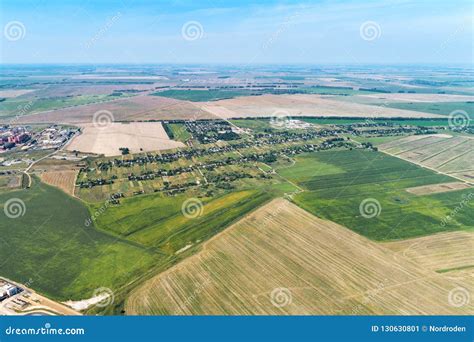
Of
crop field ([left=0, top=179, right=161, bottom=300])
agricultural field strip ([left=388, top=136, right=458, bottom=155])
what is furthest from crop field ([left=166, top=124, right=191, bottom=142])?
agricultural field strip ([left=388, top=136, right=458, bottom=155])

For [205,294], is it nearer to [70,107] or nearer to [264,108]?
[264,108]

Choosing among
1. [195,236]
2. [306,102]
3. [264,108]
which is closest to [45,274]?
[195,236]

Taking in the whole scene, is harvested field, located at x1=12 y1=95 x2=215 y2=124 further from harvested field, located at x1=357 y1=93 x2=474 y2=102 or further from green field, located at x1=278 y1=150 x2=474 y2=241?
harvested field, located at x1=357 y1=93 x2=474 y2=102

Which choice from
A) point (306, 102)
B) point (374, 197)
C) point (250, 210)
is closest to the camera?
point (250, 210)

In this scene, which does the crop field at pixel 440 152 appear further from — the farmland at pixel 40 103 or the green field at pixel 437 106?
the farmland at pixel 40 103

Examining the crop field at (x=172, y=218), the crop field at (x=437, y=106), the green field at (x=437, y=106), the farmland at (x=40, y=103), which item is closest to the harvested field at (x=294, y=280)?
the crop field at (x=172, y=218)

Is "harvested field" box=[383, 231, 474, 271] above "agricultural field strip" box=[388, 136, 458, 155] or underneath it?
above

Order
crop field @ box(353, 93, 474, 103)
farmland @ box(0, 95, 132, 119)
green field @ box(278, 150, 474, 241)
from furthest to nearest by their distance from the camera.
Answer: crop field @ box(353, 93, 474, 103), farmland @ box(0, 95, 132, 119), green field @ box(278, 150, 474, 241)
